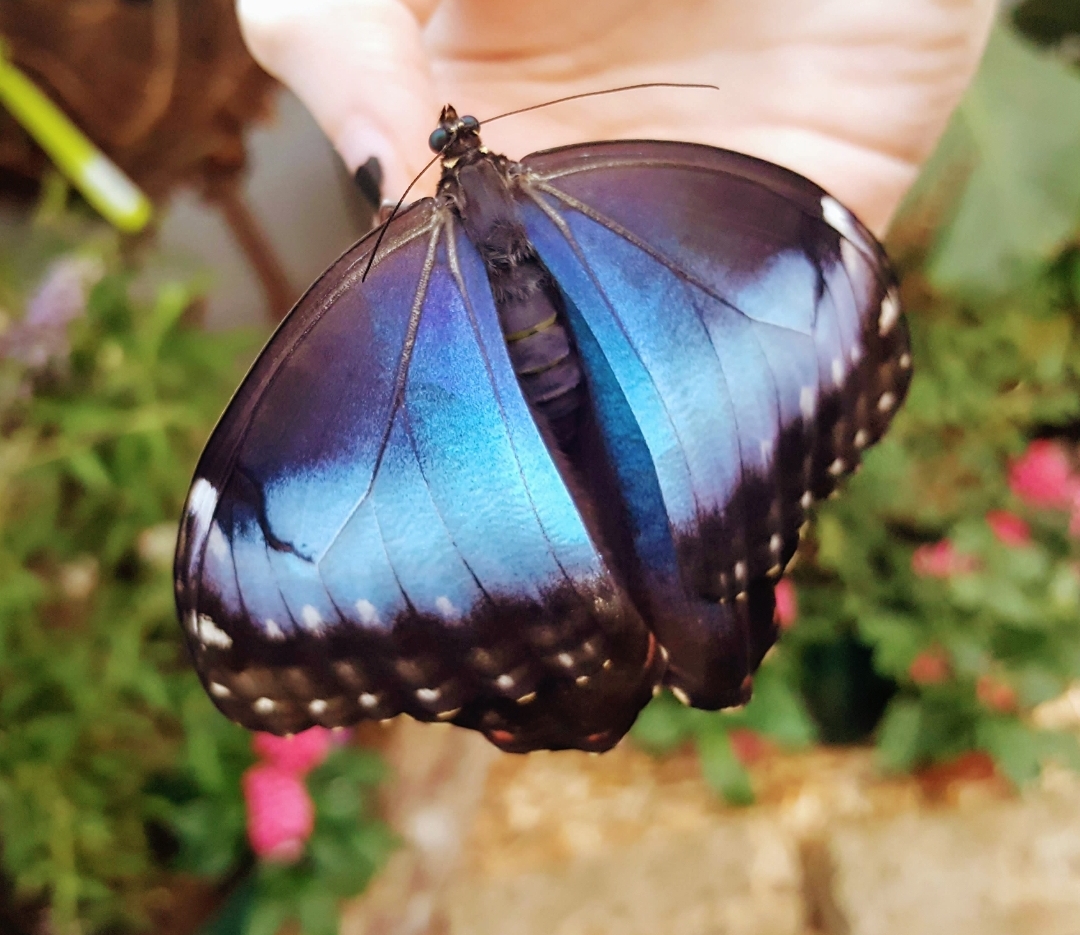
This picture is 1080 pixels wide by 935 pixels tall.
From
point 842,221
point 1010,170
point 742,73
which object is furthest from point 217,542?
point 1010,170

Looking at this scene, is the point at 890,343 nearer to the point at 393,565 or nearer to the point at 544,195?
the point at 544,195

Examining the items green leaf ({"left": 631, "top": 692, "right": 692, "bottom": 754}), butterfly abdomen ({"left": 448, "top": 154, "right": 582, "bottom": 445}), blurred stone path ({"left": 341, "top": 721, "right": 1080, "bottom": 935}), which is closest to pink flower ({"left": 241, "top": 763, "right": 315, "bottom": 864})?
blurred stone path ({"left": 341, "top": 721, "right": 1080, "bottom": 935})

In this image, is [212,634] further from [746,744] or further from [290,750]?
[746,744]

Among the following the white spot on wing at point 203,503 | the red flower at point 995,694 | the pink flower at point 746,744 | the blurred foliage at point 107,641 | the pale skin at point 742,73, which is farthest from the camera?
the pink flower at point 746,744

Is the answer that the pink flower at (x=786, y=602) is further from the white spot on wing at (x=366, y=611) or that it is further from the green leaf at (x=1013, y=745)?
the white spot on wing at (x=366, y=611)

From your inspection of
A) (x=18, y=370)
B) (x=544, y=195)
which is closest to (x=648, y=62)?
(x=544, y=195)

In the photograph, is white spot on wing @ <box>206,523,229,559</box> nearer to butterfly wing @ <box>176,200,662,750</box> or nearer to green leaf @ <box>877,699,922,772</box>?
butterfly wing @ <box>176,200,662,750</box>

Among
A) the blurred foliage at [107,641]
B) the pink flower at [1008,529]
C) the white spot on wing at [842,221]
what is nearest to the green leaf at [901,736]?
the pink flower at [1008,529]
